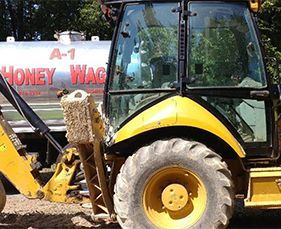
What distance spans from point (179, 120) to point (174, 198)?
761 millimetres

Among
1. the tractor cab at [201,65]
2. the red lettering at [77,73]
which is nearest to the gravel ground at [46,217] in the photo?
the tractor cab at [201,65]

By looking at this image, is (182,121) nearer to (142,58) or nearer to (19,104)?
(142,58)

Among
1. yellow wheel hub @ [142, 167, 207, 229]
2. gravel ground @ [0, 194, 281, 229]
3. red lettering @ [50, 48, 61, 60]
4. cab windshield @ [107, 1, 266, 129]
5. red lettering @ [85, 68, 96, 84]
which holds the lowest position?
gravel ground @ [0, 194, 281, 229]

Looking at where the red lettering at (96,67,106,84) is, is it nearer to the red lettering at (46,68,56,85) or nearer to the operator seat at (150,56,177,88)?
the red lettering at (46,68,56,85)

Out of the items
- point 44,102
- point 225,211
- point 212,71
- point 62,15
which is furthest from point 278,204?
point 62,15

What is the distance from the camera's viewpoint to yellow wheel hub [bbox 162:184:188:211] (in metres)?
5.76

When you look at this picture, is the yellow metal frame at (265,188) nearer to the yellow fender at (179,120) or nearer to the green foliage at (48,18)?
the yellow fender at (179,120)

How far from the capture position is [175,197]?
577 cm

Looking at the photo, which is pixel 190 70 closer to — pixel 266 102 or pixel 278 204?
pixel 266 102

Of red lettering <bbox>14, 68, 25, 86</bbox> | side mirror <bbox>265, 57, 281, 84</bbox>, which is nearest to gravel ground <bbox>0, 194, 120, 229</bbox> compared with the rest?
side mirror <bbox>265, 57, 281, 84</bbox>

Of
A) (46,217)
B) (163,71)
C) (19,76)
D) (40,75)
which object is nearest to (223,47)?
(163,71)

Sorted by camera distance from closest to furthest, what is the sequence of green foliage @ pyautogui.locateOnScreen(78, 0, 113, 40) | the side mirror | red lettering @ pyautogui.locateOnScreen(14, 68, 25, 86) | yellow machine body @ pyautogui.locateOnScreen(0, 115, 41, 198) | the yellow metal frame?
the yellow metal frame → yellow machine body @ pyautogui.locateOnScreen(0, 115, 41, 198) → the side mirror → red lettering @ pyautogui.locateOnScreen(14, 68, 25, 86) → green foliage @ pyautogui.locateOnScreen(78, 0, 113, 40)

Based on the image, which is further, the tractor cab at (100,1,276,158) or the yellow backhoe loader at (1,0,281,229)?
the tractor cab at (100,1,276,158)

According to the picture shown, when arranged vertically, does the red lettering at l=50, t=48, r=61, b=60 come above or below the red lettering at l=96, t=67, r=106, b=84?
above
